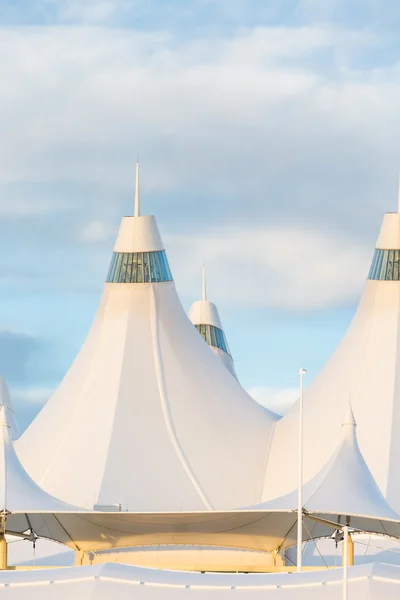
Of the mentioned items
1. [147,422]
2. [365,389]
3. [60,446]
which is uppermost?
[365,389]

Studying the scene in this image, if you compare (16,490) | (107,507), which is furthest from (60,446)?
(16,490)

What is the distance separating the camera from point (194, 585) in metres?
47.6

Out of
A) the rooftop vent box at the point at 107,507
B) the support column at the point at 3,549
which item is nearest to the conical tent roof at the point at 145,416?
the rooftop vent box at the point at 107,507

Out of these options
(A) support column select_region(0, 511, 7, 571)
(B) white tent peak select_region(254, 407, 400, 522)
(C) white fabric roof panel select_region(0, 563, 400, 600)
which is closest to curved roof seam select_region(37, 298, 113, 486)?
(B) white tent peak select_region(254, 407, 400, 522)

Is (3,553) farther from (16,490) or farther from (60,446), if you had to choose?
(60,446)

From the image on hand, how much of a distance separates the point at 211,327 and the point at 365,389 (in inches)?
936

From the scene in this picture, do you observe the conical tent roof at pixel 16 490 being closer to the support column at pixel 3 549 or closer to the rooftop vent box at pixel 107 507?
the support column at pixel 3 549

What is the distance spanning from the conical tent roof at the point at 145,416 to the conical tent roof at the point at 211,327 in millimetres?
19447

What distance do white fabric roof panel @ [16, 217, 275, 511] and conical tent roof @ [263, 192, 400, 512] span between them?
104 centimetres

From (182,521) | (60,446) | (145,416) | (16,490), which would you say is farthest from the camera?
(145,416)

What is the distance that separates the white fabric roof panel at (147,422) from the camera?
68.5 m

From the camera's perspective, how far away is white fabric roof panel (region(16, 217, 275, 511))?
68.5 metres

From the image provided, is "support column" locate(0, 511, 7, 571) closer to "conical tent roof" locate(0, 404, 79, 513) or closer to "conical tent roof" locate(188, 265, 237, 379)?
"conical tent roof" locate(0, 404, 79, 513)

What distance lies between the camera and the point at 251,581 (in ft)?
157
